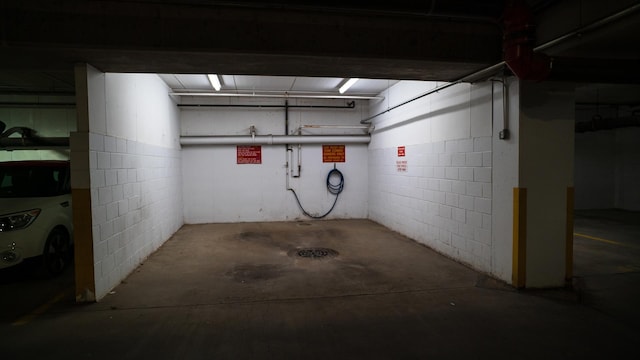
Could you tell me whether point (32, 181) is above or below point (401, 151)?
below

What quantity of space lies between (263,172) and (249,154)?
598 millimetres

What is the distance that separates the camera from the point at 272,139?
8.41m

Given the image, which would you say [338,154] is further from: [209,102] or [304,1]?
[304,1]

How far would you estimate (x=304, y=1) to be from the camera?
10.1ft

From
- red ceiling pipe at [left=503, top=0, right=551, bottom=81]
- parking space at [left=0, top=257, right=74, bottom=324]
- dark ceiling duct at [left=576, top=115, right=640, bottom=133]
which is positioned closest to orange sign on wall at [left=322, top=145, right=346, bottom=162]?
red ceiling pipe at [left=503, top=0, right=551, bottom=81]

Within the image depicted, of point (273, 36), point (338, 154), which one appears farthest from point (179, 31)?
point (338, 154)

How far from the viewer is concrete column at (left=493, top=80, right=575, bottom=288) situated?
3.81 metres

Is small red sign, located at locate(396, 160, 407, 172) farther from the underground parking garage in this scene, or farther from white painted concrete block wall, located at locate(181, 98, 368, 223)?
white painted concrete block wall, located at locate(181, 98, 368, 223)

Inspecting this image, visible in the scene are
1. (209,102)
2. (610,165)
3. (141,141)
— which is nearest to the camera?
(141,141)

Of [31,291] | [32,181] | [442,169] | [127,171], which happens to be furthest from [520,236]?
[32,181]

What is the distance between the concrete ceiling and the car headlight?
1.70m

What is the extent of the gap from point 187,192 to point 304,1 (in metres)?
6.58

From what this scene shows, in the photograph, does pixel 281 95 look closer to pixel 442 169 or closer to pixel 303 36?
pixel 442 169

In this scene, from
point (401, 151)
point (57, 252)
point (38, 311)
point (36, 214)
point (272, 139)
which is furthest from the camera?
point (272, 139)
